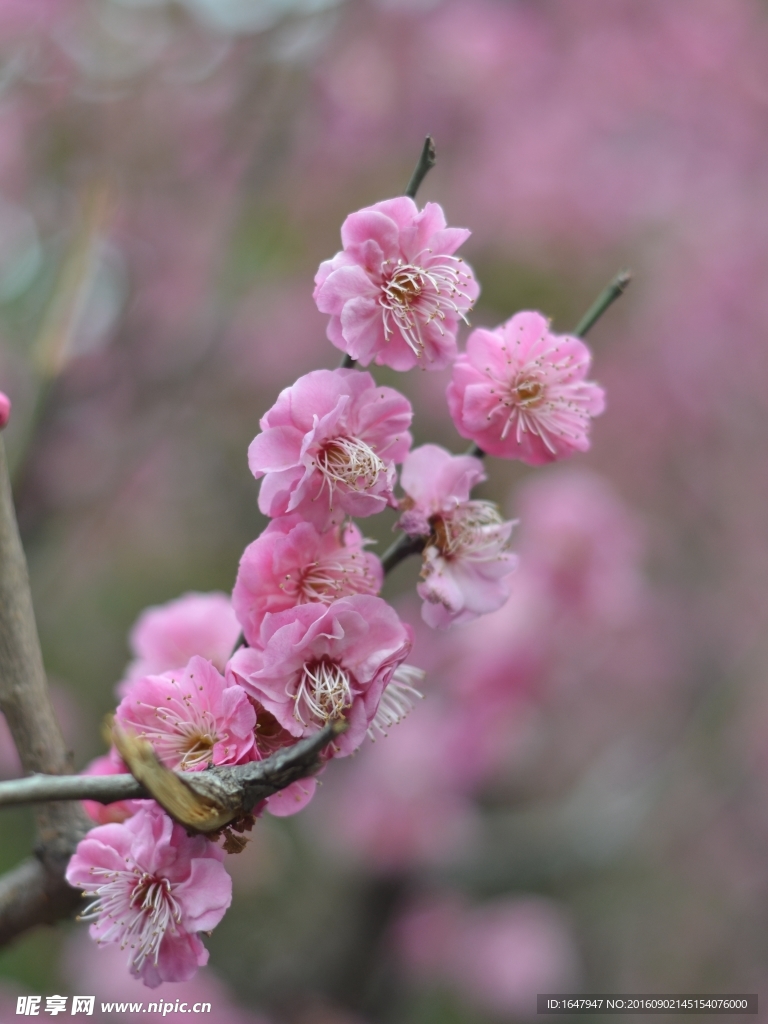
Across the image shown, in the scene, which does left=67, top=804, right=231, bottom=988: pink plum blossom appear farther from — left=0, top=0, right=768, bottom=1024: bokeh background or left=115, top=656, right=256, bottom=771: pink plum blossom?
left=0, top=0, right=768, bottom=1024: bokeh background

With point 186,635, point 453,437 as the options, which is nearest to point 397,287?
point 186,635

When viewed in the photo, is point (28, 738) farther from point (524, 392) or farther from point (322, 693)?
point (524, 392)

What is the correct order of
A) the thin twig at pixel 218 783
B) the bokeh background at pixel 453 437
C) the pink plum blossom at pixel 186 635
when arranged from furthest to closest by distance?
the bokeh background at pixel 453 437 → the pink plum blossom at pixel 186 635 → the thin twig at pixel 218 783

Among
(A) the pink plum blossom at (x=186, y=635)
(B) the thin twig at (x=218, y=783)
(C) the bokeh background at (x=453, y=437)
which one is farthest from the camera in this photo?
(C) the bokeh background at (x=453, y=437)

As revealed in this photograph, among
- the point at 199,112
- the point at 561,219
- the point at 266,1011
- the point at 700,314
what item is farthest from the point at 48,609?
the point at 700,314

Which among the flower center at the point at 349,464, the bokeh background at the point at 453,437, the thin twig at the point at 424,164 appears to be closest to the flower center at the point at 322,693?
the flower center at the point at 349,464

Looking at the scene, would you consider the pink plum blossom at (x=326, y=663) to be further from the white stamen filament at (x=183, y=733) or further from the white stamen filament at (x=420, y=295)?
the white stamen filament at (x=420, y=295)

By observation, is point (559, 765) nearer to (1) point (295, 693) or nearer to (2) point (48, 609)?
(2) point (48, 609)

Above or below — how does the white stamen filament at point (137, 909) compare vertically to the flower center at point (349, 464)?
below
